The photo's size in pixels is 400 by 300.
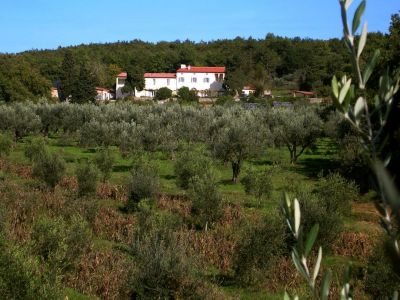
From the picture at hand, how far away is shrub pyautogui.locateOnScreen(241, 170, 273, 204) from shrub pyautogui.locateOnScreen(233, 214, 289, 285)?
279 inches

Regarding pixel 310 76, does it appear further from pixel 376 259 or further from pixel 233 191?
pixel 376 259

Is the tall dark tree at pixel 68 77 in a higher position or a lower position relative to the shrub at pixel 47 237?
higher

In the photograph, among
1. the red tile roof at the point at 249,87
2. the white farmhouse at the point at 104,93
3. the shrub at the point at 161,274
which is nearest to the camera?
the shrub at the point at 161,274

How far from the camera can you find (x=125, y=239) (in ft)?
48.4

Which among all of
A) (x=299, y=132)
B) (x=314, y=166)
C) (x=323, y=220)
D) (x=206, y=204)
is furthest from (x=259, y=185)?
(x=314, y=166)

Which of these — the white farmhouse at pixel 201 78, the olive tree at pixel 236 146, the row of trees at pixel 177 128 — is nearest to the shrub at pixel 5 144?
the row of trees at pixel 177 128

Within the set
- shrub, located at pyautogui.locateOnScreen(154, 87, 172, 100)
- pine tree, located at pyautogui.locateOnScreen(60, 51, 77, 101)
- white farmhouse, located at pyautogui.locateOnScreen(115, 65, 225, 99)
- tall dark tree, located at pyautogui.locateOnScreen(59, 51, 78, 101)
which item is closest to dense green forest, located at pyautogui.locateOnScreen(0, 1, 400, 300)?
tall dark tree, located at pyautogui.locateOnScreen(59, 51, 78, 101)

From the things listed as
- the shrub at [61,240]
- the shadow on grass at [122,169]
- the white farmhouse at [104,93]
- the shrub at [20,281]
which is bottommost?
the shadow on grass at [122,169]

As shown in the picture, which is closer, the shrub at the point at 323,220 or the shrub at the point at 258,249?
the shrub at the point at 258,249

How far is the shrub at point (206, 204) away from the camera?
1652 centimetres

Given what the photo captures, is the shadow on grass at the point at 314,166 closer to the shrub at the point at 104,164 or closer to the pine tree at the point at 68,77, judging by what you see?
the shrub at the point at 104,164

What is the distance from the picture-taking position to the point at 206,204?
54.1ft

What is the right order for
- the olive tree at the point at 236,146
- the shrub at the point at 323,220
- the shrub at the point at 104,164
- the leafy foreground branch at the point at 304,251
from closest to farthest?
the leafy foreground branch at the point at 304,251, the shrub at the point at 323,220, the shrub at the point at 104,164, the olive tree at the point at 236,146

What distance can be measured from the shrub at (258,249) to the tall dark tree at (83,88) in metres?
65.2
